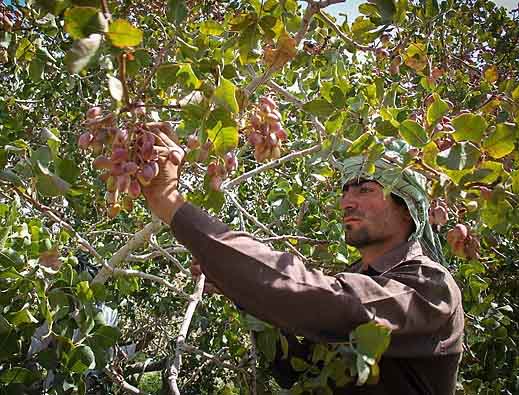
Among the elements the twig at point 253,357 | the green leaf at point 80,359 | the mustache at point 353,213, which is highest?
the mustache at point 353,213

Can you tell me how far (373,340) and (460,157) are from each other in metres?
0.35

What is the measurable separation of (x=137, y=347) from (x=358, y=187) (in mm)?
2817

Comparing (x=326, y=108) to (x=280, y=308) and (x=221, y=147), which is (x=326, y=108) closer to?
(x=221, y=147)

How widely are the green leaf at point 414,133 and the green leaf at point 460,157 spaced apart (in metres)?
0.05

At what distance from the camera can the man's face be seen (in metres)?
1.55

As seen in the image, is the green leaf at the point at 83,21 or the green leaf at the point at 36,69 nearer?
the green leaf at the point at 83,21

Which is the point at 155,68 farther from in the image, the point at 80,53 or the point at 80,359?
the point at 80,359

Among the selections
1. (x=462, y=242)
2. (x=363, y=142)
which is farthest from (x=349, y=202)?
(x=363, y=142)

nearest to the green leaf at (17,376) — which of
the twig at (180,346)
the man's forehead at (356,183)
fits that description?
the twig at (180,346)

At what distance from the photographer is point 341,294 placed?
1.08 metres

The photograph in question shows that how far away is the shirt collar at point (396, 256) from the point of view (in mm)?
1461

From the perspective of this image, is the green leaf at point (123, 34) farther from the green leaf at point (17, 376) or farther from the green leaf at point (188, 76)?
the green leaf at point (17, 376)

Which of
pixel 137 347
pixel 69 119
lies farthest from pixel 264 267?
pixel 137 347

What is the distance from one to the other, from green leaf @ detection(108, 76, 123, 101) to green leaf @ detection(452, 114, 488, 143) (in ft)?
1.90
